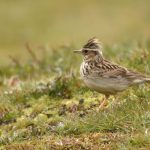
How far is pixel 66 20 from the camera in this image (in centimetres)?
3334

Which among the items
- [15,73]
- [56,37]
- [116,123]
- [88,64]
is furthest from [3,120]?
[56,37]

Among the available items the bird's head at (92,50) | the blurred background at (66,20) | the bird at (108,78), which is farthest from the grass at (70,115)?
the blurred background at (66,20)

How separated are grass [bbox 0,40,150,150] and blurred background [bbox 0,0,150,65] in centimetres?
1473

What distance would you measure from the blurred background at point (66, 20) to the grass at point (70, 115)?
580 inches

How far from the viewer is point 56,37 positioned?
103 feet

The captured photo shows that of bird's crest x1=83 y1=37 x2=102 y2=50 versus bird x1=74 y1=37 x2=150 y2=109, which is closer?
bird x1=74 y1=37 x2=150 y2=109

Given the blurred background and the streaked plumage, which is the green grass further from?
→ the blurred background

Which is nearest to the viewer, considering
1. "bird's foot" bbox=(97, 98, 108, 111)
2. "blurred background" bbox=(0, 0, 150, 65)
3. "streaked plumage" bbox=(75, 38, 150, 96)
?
"streaked plumage" bbox=(75, 38, 150, 96)

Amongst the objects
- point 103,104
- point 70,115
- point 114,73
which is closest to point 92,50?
point 114,73

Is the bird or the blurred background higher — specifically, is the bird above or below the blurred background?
below

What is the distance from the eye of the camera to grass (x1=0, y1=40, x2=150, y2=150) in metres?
10.3

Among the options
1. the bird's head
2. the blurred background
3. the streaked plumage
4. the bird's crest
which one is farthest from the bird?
the blurred background

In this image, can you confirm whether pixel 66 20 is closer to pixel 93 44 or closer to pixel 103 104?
pixel 93 44

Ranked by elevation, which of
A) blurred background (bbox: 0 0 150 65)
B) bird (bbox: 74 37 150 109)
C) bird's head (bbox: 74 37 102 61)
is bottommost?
bird (bbox: 74 37 150 109)
